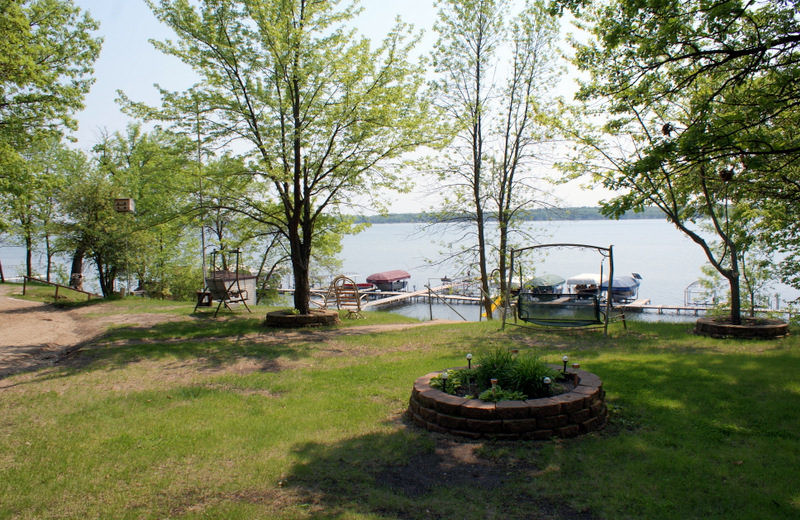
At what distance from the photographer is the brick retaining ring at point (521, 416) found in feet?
14.8

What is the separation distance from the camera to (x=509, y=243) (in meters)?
18.7

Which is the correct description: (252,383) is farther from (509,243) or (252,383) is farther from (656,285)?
(656,285)

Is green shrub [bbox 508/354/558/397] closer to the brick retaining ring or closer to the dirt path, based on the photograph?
the brick retaining ring

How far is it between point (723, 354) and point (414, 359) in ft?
15.4

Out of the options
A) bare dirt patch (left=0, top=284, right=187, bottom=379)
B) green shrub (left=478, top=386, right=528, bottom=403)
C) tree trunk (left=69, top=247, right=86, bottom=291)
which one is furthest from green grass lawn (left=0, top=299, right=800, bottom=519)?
tree trunk (left=69, top=247, right=86, bottom=291)

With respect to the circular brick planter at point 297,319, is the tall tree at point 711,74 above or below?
above

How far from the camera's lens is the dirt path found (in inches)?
341

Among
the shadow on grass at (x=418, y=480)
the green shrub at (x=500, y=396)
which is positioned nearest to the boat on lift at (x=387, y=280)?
the green shrub at (x=500, y=396)

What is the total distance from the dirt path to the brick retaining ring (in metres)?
5.90

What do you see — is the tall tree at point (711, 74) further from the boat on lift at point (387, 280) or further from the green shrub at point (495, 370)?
the boat on lift at point (387, 280)

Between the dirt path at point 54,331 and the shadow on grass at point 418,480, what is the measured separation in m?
5.96

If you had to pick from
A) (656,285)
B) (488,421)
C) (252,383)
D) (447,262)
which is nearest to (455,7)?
(447,262)

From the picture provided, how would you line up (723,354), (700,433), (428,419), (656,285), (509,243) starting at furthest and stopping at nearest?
(656,285) < (509,243) < (723,354) < (428,419) < (700,433)

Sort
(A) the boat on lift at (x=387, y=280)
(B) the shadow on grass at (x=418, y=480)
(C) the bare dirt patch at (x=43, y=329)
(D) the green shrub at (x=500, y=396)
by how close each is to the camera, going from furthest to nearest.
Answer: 1. (A) the boat on lift at (x=387, y=280)
2. (C) the bare dirt patch at (x=43, y=329)
3. (D) the green shrub at (x=500, y=396)
4. (B) the shadow on grass at (x=418, y=480)
